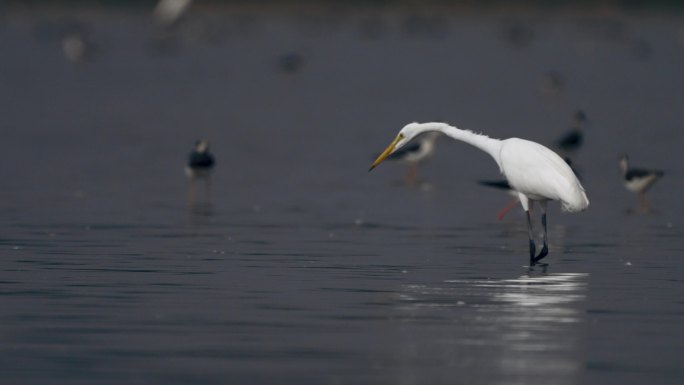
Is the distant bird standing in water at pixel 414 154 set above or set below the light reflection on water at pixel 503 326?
above

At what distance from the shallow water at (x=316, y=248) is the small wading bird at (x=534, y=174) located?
544 mm

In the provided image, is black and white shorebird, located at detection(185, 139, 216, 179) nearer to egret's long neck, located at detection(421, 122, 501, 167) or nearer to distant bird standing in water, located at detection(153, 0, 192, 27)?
egret's long neck, located at detection(421, 122, 501, 167)

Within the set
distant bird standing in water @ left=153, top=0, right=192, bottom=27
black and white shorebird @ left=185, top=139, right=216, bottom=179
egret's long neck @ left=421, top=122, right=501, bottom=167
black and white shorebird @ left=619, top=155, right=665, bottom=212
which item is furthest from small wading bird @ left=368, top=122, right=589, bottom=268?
distant bird standing in water @ left=153, top=0, right=192, bottom=27

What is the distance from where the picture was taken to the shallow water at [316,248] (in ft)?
37.7

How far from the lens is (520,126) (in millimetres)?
39812

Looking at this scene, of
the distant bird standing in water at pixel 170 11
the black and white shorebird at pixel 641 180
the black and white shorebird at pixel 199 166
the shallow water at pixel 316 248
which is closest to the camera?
the shallow water at pixel 316 248

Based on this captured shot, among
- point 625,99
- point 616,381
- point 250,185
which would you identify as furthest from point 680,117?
point 616,381

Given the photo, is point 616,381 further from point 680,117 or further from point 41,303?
point 680,117

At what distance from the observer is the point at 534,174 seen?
1709 centimetres

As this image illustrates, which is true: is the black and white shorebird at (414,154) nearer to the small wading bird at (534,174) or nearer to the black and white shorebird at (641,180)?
the black and white shorebird at (641,180)

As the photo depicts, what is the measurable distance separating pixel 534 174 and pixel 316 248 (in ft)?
7.57

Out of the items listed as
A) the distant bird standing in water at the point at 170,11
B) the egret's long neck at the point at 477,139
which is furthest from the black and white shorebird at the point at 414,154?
the distant bird standing in water at the point at 170,11

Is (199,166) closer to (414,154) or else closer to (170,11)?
(414,154)

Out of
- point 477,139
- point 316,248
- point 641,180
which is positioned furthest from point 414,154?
point 316,248
